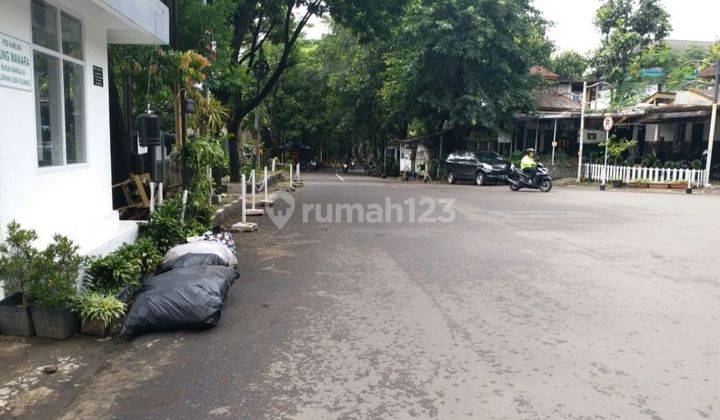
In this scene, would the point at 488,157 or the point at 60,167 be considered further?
the point at 488,157

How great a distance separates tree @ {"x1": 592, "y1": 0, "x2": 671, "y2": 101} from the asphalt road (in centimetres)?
2801

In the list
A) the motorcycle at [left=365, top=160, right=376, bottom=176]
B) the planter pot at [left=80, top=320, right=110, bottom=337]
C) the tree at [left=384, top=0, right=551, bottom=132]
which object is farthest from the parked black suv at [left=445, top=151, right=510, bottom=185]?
the planter pot at [left=80, top=320, right=110, bottom=337]

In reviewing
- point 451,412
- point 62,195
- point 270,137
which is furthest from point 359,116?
point 451,412

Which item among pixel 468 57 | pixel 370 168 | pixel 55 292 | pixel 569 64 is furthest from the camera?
pixel 370 168

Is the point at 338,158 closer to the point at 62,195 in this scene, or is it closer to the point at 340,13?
the point at 340,13

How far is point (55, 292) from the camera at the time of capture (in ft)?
15.9

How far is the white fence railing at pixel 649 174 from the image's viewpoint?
2209 centimetres

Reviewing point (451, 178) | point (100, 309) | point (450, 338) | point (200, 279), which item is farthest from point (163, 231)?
point (451, 178)

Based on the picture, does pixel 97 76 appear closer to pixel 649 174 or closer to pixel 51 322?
pixel 51 322

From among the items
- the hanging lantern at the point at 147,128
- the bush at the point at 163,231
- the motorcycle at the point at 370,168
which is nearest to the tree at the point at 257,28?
the hanging lantern at the point at 147,128

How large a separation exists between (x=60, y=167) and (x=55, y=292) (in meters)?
2.19

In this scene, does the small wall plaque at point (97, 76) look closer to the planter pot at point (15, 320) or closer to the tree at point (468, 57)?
the planter pot at point (15, 320)

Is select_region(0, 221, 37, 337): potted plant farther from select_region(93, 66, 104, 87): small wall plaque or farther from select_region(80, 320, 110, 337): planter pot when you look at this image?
select_region(93, 66, 104, 87): small wall plaque

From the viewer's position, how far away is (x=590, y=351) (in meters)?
4.61
